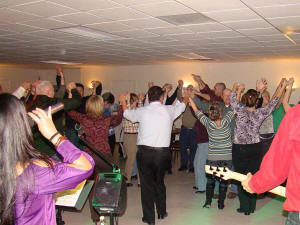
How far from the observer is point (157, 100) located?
13.4 ft

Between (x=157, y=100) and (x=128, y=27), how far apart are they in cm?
126

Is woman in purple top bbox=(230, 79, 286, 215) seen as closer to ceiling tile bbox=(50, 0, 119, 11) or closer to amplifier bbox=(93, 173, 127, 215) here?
ceiling tile bbox=(50, 0, 119, 11)

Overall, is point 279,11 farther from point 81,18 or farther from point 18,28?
point 18,28

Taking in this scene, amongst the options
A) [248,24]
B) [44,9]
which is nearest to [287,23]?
[248,24]

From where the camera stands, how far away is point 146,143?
4.03 meters

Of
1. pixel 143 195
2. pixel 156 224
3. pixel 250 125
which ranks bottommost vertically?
pixel 156 224

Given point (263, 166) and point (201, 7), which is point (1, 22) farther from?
point (263, 166)

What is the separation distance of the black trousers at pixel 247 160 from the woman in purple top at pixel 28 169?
11.0ft

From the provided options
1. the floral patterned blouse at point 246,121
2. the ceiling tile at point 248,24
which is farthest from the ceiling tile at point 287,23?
the floral patterned blouse at point 246,121

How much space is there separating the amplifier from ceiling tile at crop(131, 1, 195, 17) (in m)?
1.92

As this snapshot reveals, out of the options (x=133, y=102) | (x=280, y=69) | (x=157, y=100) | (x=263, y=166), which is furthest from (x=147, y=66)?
(x=263, y=166)

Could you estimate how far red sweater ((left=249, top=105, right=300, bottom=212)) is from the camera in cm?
159

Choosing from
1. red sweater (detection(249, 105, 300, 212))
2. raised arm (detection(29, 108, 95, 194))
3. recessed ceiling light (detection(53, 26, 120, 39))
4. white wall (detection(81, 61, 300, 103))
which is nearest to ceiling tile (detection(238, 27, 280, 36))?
recessed ceiling light (detection(53, 26, 120, 39))

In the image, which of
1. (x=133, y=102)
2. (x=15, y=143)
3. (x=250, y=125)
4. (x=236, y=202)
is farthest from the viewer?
(x=133, y=102)
